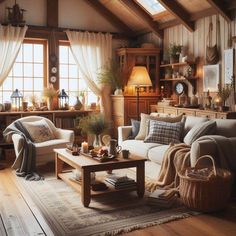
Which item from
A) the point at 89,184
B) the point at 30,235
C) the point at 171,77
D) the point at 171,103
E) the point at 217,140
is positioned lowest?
the point at 30,235

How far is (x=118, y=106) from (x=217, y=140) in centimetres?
334

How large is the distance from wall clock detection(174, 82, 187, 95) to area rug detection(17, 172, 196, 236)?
2.77m

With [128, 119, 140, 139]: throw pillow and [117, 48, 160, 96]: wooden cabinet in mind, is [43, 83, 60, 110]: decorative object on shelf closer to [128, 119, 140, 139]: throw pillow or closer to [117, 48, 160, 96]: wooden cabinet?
[117, 48, 160, 96]: wooden cabinet

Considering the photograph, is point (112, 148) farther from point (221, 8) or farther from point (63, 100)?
point (63, 100)

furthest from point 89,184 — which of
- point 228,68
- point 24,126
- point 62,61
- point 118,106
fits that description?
point 62,61

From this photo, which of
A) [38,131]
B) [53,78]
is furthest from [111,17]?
[38,131]

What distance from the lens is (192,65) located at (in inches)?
233

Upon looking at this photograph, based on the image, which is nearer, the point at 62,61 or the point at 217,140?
the point at 217,140

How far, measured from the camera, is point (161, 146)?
4758 mm

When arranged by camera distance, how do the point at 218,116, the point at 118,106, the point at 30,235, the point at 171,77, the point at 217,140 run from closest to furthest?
the point at 30,235 < the point at 217,140 < the point at 218,116 < the point at 171,77 < the point at 118,106

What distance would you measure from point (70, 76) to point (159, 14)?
87.5 inches

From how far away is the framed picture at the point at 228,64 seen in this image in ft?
16.7

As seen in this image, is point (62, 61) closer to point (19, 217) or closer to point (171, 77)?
point (171, 77)

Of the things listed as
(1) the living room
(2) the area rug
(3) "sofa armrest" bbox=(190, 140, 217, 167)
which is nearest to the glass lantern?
(1) the living room
